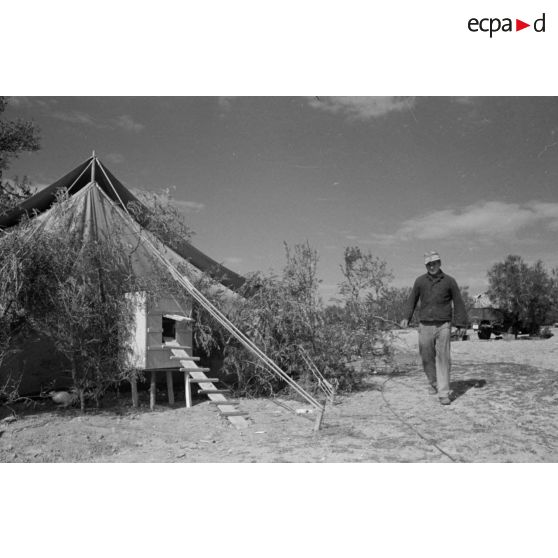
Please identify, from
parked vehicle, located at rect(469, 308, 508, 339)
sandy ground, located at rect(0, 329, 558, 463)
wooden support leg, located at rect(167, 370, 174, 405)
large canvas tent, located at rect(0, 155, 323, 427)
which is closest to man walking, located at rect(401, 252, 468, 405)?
sandy ground, located at rect(0, 329, 558, 463)

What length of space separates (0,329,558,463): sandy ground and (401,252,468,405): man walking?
350mm

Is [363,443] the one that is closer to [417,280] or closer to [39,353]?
[417,280]

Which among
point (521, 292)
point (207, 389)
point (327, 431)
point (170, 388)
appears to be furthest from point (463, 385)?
→ point (521, 292)

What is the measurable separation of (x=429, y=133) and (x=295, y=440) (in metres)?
3.54

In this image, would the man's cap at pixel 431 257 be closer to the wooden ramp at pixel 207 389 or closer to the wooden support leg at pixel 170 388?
the wooden ramp at pixel 207 389

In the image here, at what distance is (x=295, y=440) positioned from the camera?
4320mm

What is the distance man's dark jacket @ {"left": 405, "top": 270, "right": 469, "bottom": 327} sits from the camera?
18.3 feet

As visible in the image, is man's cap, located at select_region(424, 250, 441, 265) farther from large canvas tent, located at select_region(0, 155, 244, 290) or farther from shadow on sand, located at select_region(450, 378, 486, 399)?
large canvas tent, located at select_region(0, 155, 244, 290)

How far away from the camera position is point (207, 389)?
18.7ft

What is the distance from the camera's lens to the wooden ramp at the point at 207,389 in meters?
5.20

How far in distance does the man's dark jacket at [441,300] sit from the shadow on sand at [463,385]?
3.03ft

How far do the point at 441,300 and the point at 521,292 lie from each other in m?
19.1
